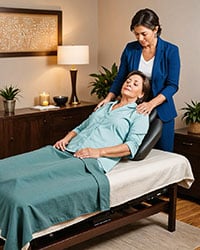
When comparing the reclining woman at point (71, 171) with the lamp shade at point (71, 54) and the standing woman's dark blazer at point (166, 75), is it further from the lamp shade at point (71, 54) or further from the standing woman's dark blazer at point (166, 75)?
the lamp shade at point (71, 54)

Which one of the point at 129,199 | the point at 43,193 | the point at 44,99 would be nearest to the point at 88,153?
the point at 129,199

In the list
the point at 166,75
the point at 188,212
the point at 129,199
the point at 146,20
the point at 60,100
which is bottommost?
the point at 188,212

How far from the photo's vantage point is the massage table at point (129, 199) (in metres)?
2.42

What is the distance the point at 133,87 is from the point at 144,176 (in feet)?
2.08

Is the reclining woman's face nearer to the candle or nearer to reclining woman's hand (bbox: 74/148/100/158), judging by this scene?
reclining woman's hand (bbox: 74/148/100/158)

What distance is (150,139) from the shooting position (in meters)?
2.89

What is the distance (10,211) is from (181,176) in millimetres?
1310

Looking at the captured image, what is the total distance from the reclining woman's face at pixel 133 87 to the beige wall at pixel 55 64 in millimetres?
1684

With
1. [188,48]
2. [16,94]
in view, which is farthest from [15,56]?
[188,48]

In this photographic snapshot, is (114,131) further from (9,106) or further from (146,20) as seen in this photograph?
(9,106)

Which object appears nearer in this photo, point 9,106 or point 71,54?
point 9,106

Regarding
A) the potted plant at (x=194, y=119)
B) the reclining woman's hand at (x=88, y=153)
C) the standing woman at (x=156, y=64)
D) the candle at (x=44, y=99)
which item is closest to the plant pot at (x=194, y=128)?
the potted plant at (x=194, y=119)

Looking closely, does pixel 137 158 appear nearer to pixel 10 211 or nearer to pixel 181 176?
pixel 181 176

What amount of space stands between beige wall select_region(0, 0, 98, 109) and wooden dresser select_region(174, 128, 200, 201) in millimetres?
1574
